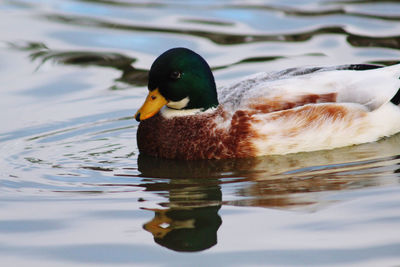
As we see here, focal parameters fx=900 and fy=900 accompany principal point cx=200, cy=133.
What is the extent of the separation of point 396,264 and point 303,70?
343 centimetres

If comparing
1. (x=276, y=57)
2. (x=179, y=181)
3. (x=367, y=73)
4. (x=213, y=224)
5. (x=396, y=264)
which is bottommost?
(x=396, y=264)

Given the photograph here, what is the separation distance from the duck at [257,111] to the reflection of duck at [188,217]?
2.42 feet

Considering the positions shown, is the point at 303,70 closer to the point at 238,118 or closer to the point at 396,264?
the point at 238,118

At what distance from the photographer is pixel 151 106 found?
852 centimetres

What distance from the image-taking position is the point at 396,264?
5879mm

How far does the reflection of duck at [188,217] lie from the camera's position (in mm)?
6414

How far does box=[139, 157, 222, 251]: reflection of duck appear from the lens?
641cm

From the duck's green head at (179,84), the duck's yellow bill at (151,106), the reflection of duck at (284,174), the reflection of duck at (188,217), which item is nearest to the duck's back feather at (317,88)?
the duck's green head at (179,84)

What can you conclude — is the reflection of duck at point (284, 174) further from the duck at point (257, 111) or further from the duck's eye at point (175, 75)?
the duck's eye at point (175, 75)

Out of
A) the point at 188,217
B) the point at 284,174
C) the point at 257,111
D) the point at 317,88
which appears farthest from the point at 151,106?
the point at 188,217

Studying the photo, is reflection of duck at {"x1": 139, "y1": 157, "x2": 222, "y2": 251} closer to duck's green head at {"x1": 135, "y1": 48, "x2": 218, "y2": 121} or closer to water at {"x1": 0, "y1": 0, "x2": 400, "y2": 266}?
water at {"x1": 0, "y1": 0, "x2": 400, "y2": 266}

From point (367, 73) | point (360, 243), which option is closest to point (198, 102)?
point (367, 73)

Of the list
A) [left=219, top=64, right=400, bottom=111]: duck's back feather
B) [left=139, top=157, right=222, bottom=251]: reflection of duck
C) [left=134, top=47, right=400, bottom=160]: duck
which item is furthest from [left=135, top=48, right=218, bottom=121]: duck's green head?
[left=139, top=157, right=222, bottom=251]: reflection of duck

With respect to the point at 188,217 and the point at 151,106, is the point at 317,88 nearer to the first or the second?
the point at 151,106
